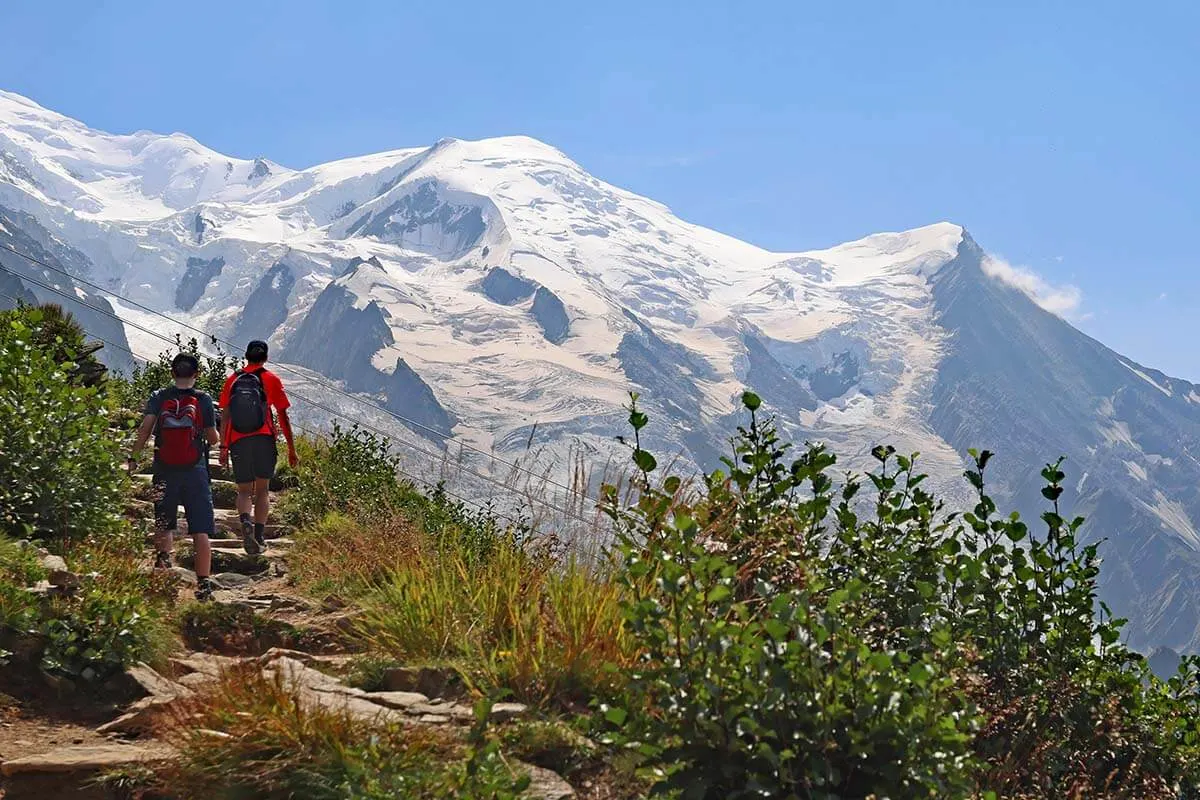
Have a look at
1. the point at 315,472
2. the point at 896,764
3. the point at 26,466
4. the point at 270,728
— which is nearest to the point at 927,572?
the point at 896,764

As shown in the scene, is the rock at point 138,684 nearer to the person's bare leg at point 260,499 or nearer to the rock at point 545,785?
the rock at point 545,785

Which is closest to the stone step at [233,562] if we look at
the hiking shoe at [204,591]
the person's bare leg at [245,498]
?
the person's bare leg at [245,498]

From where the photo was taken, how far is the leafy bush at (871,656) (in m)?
3.68

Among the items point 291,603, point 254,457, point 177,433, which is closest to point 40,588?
point 291,603

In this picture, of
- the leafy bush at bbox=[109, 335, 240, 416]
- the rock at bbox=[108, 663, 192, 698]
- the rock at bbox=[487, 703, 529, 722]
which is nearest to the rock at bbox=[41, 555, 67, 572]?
the rock at bbox=[108, 663, 192, 698]

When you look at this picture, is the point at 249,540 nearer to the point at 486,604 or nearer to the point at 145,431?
the point at 145,431

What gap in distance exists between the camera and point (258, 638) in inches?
328

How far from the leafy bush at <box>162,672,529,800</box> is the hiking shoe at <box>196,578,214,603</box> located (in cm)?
Answer: 414

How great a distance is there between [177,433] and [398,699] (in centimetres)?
486

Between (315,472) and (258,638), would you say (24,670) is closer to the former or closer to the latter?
(258,638)

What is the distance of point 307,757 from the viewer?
15.7 feet

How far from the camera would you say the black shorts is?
11.7 metres

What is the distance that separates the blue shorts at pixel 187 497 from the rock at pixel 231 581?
0.65 m

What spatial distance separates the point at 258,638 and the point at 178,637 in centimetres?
61
